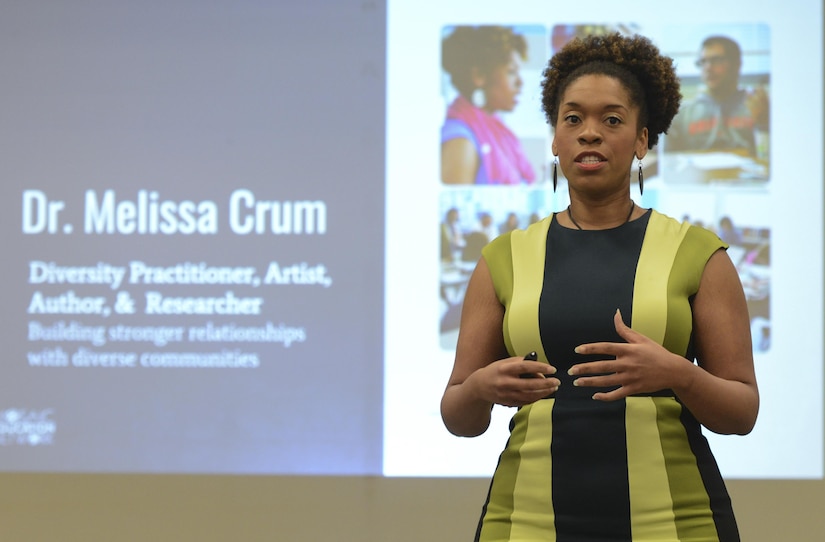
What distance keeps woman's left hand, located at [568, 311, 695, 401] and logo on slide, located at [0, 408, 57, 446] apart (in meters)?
2.69

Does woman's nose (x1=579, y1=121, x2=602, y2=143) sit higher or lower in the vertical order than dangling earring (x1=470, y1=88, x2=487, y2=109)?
lower

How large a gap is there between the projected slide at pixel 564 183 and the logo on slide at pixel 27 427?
1149mm

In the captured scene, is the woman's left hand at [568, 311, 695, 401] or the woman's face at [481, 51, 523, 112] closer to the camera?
the woman's left hand at [568, 311, 695, 401]

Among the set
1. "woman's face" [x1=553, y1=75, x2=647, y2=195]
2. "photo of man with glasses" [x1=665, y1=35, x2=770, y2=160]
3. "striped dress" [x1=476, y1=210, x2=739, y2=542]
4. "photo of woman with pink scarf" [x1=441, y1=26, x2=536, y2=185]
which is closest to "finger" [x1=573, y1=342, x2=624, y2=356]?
"striped dress" [x1=476, y1=210, x2=739, y2=542]

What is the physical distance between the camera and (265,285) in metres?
3.52

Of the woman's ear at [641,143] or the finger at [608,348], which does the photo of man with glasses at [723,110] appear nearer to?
the woman's ear at [641,143]

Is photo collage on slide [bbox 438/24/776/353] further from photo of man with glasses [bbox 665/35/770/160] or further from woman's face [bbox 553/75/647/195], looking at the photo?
woman's face [bbox 553/75/647/195]

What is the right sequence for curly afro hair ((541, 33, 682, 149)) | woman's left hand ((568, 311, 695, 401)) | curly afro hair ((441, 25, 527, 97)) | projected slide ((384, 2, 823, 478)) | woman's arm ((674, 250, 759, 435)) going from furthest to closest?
curly afro hair ((441, 25, 527, 97)) < projected slide ((384, 2, 823, 478)) < curly afro hair ((541, 33, 682, 149)) < woman's arm ((674, 250, 759, 435)) < woman's left hand ((568, 311, 695, 401))

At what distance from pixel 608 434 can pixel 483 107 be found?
2336mm

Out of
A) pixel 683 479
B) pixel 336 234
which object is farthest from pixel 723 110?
pixel 683 479

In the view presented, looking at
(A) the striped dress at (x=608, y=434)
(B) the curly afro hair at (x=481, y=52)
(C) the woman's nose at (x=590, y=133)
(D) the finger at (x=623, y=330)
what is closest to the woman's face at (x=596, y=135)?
(C) the woman's nose at (x=590, y=133)

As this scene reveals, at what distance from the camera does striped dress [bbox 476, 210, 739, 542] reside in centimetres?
130

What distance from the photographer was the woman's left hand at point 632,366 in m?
1.20

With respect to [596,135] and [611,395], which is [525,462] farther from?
[596,135]
